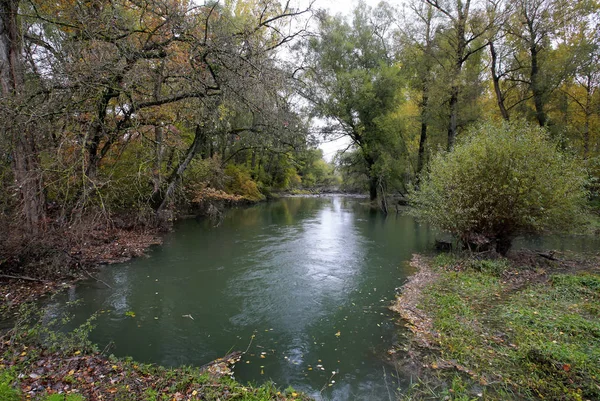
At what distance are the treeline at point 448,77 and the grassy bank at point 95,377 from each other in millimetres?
6957

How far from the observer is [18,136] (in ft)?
24.6

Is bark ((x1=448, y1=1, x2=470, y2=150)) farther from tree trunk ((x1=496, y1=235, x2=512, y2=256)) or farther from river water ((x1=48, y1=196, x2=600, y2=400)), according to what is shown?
river water ((x1=48, y1=196, x2=600, y2=400))

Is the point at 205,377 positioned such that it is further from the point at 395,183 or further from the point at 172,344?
the point at 395,183

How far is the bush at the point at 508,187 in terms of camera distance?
31.2 ft

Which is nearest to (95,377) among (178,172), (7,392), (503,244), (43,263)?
(7,392)

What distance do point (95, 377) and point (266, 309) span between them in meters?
3.53

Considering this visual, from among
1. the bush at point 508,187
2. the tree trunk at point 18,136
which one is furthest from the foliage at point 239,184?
the bush at point 508,187

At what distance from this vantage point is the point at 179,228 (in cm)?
1697

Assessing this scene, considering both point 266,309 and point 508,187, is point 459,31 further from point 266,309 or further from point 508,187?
point 266,309

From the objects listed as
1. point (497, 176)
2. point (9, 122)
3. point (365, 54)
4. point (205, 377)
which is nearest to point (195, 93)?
point (9, 122)

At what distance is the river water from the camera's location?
499 cm

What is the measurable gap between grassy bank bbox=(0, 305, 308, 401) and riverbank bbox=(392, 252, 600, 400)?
2403mm

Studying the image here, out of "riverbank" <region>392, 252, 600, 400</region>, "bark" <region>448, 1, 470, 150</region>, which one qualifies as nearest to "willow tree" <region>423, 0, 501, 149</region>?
"bark" <region>448, 1, 470, 150</region>

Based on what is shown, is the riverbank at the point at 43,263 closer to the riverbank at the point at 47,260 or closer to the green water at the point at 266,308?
the riverbank at the point at 47,260
